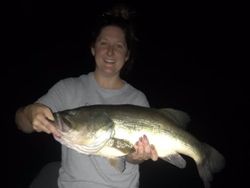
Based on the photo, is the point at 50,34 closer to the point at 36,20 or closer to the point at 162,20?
the point at 36,20

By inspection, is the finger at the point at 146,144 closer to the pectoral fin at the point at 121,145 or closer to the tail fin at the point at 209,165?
the pectoral fin at the point at 121,145

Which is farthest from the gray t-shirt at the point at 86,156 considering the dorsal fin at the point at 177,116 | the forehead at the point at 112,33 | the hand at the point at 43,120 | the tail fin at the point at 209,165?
the tail fin at the point at 209,165

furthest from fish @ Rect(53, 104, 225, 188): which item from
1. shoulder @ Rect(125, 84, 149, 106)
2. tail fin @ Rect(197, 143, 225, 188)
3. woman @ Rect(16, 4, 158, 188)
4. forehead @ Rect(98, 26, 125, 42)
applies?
forehead @ Rect(98, 26, 125, 42)

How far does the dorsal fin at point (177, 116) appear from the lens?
2.94 meters

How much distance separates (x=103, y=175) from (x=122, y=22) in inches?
57.8

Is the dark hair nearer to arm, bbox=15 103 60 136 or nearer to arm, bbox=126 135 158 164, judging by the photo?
arm, bbox=126 135 158 164

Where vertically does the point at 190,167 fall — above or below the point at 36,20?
below

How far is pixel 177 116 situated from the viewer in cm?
301

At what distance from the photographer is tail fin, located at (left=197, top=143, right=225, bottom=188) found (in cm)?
303

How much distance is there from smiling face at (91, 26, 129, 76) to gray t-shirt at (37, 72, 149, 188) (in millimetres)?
162

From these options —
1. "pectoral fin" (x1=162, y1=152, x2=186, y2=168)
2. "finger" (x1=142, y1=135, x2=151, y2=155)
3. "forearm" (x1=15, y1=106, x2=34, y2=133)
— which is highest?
"forearm" (x1=15, y1=106, x2=34, y2=133)

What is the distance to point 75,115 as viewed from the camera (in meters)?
2.38

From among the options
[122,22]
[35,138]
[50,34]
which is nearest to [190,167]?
[35,138]

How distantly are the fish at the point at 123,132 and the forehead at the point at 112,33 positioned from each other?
772 mm
